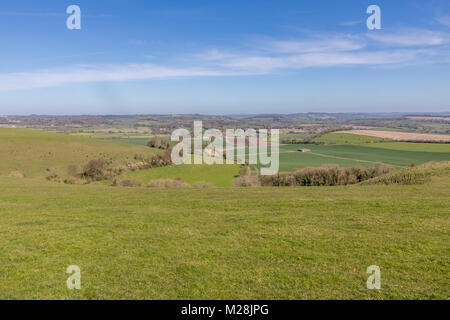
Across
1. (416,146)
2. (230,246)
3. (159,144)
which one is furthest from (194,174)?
(416,146)

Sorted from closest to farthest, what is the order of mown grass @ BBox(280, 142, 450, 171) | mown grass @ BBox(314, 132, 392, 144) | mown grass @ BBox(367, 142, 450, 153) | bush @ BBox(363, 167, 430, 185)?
bush @ BBox(363, 167, 430, 185) → mown grass @ BBox(280, 142, 450, 171) → mown grass @ BBox(367, 142, 450, 153) → mown grass @ BBox(314, 132, 392, 144)

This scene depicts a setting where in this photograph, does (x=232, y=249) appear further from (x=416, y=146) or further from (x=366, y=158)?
(x=416, y=146)

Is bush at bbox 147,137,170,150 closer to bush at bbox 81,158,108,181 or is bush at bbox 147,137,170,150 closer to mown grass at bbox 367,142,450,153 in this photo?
bush at bbox 81,158,108,181

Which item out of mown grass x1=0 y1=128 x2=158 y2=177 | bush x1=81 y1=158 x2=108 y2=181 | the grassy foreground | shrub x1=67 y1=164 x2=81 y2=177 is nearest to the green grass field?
the grassy foreground

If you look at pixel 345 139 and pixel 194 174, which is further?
pixel 345 139

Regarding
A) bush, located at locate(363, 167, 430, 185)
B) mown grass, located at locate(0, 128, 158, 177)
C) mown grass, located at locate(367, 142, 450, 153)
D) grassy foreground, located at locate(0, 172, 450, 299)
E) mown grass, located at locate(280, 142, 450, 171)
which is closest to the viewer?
grassy foreground, located at locate(0, 172, 450, 299)
